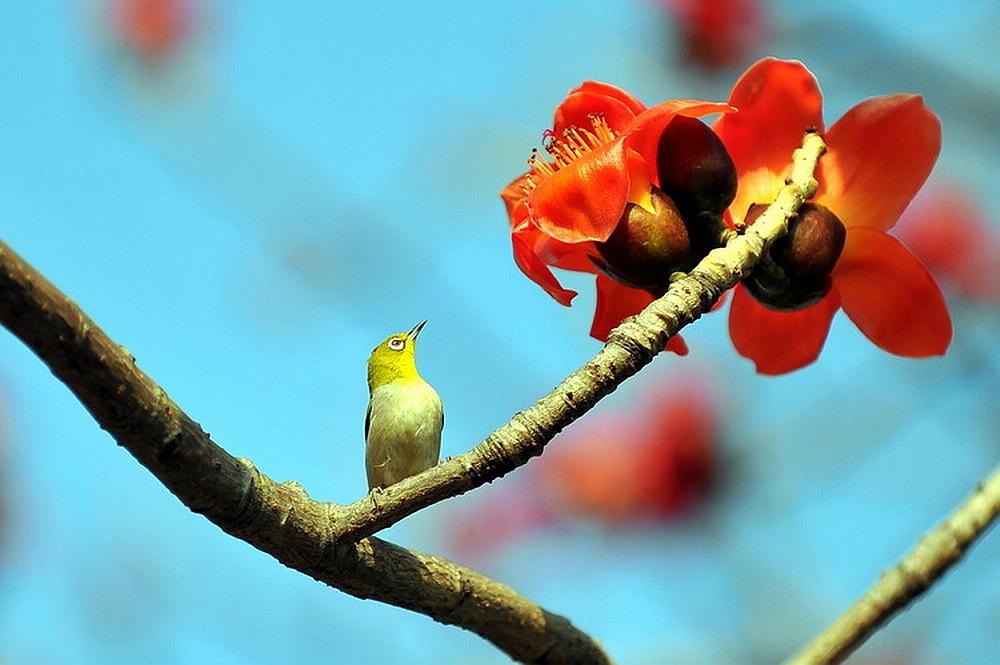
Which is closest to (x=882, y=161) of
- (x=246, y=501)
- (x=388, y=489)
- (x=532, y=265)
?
(x=532, y=265)

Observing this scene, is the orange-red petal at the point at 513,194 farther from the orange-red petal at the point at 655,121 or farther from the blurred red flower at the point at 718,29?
the blurred red flower at the point at 718,29

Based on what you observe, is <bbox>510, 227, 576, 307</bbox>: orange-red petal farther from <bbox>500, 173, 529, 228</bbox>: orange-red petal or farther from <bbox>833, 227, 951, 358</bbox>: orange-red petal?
<bbox>833, 227, 951, 358</bbox>: orange-red petal

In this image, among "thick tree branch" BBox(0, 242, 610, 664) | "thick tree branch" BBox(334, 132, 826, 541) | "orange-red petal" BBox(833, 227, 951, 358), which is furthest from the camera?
"orange-red petal" BBox(833, 227, 951, 358)

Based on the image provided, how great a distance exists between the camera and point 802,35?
246cm

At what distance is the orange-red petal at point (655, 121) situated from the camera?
4.91 ft

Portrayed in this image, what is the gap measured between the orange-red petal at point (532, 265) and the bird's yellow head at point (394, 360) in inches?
70.0

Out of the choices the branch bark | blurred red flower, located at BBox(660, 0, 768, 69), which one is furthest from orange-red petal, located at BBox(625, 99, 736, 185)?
blurred red flower, located at BBox(660, 0, 768, 69)

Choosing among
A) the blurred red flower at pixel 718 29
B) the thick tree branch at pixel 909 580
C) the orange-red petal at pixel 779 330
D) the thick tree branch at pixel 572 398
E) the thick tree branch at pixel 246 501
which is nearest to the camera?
the thick tree branch at pixel 246 501

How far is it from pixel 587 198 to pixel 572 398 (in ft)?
1.10

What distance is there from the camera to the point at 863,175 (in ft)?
5.37

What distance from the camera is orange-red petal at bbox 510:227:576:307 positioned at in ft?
5.11

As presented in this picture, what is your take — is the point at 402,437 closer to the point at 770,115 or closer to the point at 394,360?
the point at 394,360

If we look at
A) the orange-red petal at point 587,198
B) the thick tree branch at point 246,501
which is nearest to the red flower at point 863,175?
the orange-red petal at point 587,198

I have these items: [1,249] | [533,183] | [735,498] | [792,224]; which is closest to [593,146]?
[533,183]
